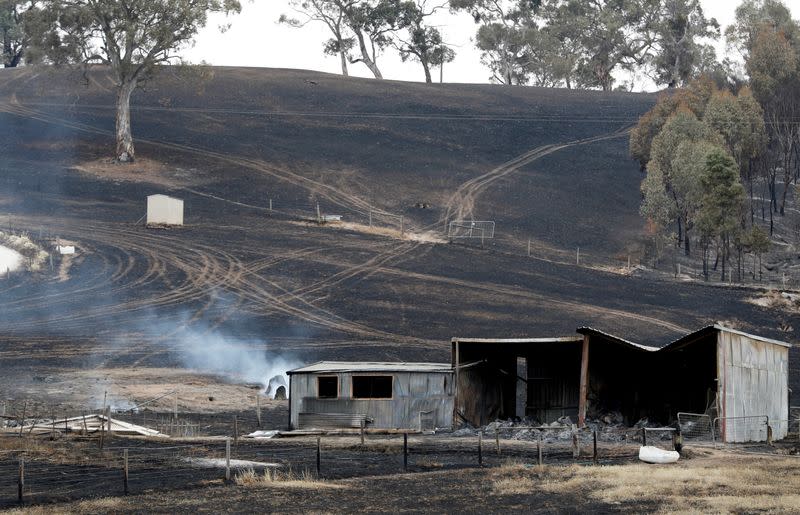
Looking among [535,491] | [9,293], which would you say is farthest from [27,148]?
[535,491]

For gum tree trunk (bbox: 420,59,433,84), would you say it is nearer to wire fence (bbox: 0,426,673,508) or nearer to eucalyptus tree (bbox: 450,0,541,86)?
eucalyptus tree (bbox: 450,0,541,86)

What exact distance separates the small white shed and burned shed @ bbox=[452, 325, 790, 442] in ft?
129

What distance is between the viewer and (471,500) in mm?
24438

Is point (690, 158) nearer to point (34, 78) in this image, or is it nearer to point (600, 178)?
point (600, 178)

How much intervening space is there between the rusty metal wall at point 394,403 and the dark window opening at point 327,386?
0.17m

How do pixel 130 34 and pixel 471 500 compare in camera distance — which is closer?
pixel 471 500

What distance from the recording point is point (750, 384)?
38.2 metres

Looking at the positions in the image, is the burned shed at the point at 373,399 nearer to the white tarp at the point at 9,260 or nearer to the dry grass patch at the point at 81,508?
the dry grass patch at the point at 81,508

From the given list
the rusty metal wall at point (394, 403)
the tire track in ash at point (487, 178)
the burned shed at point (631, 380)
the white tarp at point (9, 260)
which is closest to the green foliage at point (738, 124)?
the tire track in ash at point (487, 178)

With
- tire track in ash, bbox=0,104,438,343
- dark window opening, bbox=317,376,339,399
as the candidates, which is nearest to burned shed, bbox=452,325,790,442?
dark window opening, bbox=317,376,339,399

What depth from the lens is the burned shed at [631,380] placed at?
123ft

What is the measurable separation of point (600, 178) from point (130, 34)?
41028mm

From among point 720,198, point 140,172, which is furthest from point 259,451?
point 140,172

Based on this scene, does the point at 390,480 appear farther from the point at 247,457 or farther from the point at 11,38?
the point at 11,38
